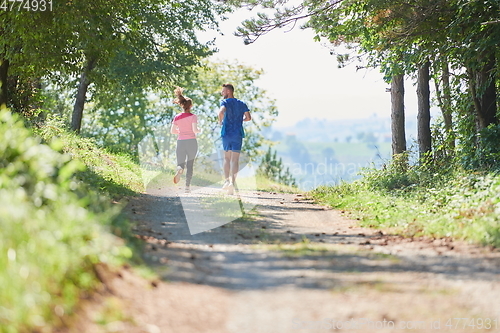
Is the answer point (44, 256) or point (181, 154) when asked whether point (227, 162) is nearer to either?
point (181, 154)

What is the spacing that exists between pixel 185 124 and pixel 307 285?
7654 millimetres

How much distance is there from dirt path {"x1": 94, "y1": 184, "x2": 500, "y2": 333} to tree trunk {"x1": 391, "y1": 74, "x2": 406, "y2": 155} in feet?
30.7

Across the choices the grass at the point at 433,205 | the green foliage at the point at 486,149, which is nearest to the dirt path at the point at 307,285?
the grass at the point at 433,205

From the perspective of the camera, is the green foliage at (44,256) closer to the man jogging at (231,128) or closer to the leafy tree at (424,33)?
the man jogging at (231,128)

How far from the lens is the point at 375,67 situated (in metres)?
13.1

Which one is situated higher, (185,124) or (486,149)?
(185,124)

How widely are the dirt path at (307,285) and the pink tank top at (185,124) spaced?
474 cm

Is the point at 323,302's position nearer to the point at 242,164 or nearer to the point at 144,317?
the point at 144,317

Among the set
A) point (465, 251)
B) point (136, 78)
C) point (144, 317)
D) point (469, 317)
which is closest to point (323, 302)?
point (469, 317)

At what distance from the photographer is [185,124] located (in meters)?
11.7

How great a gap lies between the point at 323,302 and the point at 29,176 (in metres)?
2.87

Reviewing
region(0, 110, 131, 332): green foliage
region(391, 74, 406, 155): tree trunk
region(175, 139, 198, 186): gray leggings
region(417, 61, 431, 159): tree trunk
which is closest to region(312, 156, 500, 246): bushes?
region(417, 61, 431, 159): tree trunk

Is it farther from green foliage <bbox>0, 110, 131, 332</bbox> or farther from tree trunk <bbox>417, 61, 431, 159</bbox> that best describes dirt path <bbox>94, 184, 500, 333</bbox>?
tree trunk <bbox>417, 61, 431, 159</bbox>

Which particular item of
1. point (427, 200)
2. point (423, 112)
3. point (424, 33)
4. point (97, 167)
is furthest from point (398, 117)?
point (97, 167)
